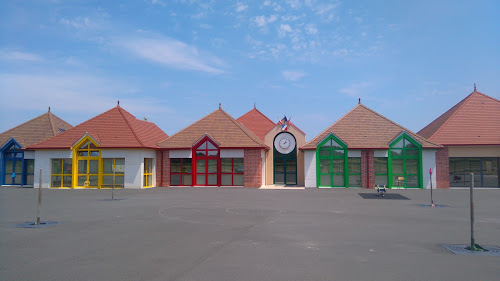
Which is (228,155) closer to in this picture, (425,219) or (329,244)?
(425,219)

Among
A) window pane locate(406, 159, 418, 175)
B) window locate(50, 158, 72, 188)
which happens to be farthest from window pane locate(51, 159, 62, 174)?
window pane locate(406, 159, 418, 175)

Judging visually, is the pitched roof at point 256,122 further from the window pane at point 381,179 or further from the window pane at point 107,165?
the window pane at point 107,165

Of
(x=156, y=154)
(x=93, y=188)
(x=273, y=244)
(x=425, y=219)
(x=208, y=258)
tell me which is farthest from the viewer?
(x=156, y=154)

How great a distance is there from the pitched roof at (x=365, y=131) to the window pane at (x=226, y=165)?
647 centimetres

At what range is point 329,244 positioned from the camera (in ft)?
28.2

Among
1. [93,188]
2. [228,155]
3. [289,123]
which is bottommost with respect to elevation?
[93,188]

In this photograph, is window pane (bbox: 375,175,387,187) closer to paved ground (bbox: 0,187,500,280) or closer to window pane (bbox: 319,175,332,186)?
window pane (bbox: 319,175,332,186)

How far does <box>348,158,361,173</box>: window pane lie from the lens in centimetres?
2873

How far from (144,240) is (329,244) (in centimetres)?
474

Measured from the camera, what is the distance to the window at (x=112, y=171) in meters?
28.7

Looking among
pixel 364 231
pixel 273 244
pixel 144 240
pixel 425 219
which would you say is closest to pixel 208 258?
pixel 273 244

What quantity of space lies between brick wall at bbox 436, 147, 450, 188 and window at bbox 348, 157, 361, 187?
6217 mm

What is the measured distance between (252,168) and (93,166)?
13307 millimetres

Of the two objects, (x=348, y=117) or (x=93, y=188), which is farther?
(x=348, y=117)
